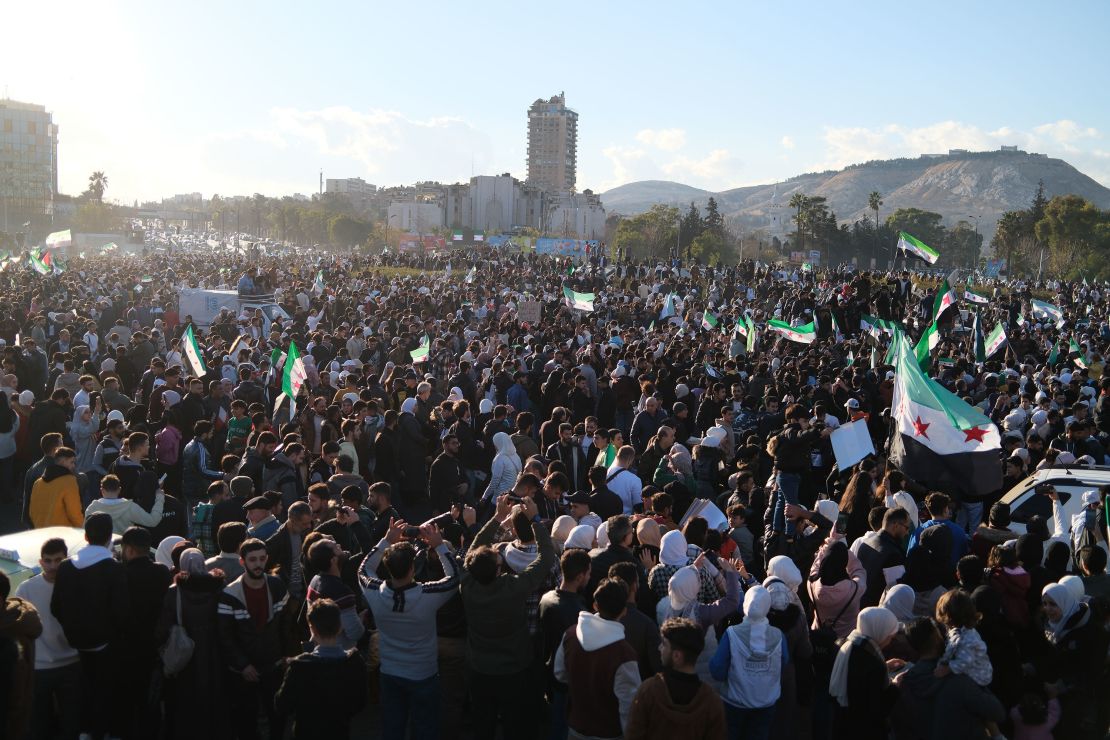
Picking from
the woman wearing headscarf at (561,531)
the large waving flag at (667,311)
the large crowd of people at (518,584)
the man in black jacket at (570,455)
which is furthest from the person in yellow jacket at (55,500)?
the large waving flag at (667,311)

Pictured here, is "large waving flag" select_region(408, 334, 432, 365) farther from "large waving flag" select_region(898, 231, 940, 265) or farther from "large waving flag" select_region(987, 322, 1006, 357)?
"large waving flag" select_region(987, 322, 1006, 357)

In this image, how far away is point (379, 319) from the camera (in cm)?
2188

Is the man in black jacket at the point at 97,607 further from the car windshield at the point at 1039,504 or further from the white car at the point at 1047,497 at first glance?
the car windshield at the point at 1039,504

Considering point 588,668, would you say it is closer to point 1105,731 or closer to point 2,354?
point 1105,731

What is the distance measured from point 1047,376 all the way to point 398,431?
41.7ft

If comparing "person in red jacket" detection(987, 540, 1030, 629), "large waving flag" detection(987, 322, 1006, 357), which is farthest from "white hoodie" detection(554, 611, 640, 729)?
"large waving flag" detection(987, 322, 1006, 357)

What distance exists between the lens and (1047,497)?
9047 millimetres

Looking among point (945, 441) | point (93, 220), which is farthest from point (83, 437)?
point (93, 220)

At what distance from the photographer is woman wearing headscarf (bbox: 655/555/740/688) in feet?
17.7

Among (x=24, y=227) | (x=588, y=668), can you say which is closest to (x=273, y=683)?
(x=588, y=668)

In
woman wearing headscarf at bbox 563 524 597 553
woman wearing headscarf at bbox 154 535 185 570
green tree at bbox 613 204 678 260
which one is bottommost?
woman wearing headscarf at bbox 154 535 185 570

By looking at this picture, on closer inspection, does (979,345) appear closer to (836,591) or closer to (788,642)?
(836,591)

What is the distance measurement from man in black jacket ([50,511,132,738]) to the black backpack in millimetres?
4392

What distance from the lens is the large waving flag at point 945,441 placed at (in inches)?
314
